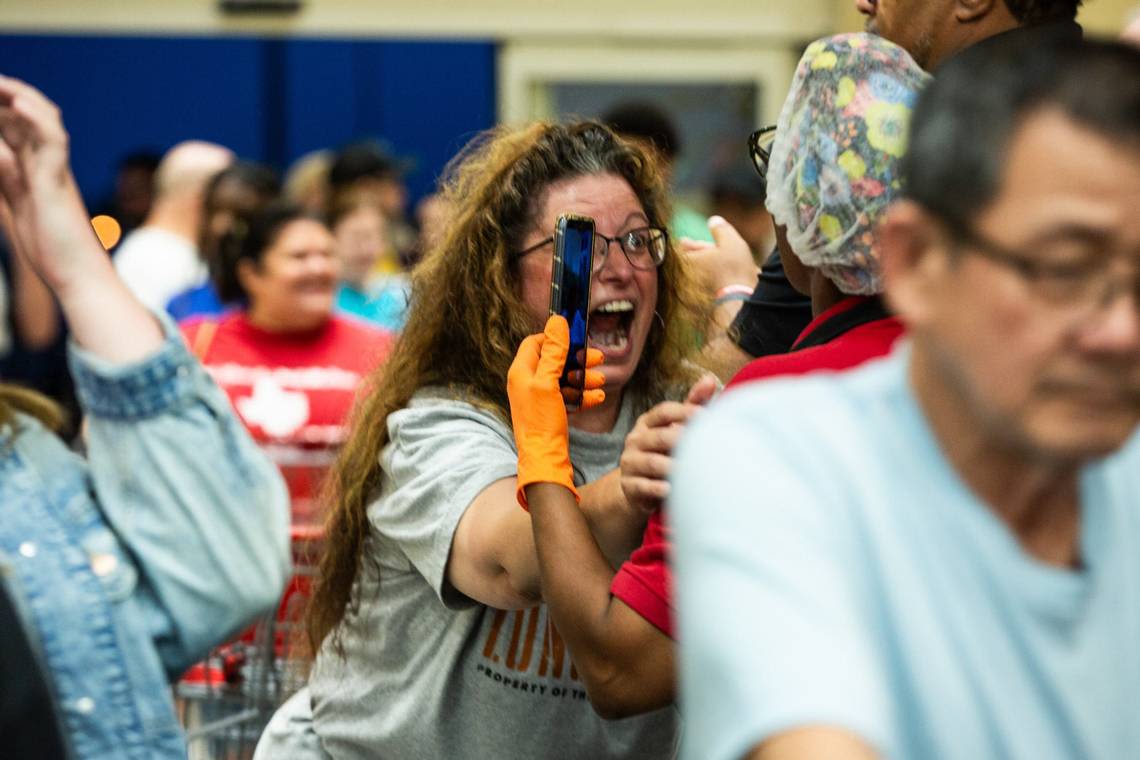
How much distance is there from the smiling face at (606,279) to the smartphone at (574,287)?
0.58 feet

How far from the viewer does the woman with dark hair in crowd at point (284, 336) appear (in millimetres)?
5520

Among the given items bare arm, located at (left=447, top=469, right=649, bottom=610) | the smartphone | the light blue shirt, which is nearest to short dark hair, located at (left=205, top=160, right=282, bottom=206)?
the smartphone

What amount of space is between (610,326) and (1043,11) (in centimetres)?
81

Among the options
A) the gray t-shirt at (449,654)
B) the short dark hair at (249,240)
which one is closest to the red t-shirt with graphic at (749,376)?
the gray t-shirt at (449,654)

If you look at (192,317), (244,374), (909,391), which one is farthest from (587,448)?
(192,317)

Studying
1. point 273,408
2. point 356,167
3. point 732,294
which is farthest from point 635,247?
point 356,167

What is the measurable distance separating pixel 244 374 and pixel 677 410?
12.3ft

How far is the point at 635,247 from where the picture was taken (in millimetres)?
2686

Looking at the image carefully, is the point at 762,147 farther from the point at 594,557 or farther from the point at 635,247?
the point at 594,557

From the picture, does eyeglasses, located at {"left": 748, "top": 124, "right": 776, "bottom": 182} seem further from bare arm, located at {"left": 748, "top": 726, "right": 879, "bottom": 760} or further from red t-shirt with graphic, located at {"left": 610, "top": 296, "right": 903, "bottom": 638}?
bare arm, located at {"left": 748, "top": 726, "right": 879, "bottom": 760}

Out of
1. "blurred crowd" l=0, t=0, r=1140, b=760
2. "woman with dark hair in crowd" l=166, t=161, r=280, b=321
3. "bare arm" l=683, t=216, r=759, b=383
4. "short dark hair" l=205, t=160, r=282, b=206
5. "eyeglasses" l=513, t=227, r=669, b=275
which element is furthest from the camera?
"short dark hair" l=205, t=160, r=282, b=206

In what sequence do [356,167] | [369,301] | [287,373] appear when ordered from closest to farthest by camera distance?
[287,373] → [369,301] → [356,167]

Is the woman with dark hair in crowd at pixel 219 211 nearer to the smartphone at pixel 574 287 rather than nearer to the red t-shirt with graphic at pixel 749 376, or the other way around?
the smartphone at pixel 574 287

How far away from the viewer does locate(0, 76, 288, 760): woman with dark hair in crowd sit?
6.31ft
